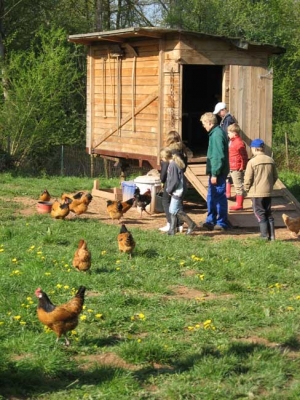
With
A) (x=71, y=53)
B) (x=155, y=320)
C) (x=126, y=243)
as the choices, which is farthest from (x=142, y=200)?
(x=71, y=53)

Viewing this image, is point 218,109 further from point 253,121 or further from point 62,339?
point 62,339

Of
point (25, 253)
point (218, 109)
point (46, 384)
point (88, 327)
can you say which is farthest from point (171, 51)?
point (46, 384)

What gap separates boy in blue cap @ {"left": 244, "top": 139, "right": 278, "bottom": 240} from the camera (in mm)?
11164

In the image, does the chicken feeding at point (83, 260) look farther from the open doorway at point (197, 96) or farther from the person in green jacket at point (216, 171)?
the open doorway at point (197, 96)

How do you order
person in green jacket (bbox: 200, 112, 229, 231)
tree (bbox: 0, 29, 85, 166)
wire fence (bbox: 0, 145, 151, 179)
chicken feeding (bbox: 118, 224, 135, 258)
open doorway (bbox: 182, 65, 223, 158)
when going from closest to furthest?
chicken feeding (bbox: 118, 224, 135, 258) < person in green jacket (bbox: 200, 112, 229, 231) < open doorway (bbox: 182, 65, 223, 158) < tree (bbox: 0, 29, 85, 166) < wire fence (bbox: 0, 145, 151, 179)

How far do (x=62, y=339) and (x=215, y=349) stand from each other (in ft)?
4.46

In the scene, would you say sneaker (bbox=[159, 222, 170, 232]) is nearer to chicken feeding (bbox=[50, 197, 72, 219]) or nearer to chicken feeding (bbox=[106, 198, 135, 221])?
chicken feeding (bbox=[106, 198, 135, 221])

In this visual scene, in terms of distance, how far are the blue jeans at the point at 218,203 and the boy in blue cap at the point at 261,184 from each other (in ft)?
3.17

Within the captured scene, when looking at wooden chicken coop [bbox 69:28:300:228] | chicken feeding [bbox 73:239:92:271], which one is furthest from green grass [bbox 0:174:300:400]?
wooden chicken coop [bbox 69:28:300:228]

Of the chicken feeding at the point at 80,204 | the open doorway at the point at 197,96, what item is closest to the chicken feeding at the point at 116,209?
the chicken feeding at the point at 80,204

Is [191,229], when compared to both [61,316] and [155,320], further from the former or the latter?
[61,316]

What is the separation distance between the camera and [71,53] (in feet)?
96.7

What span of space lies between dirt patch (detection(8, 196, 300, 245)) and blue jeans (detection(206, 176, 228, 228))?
0.89 feet

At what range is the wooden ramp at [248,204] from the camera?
1297 centimetres
